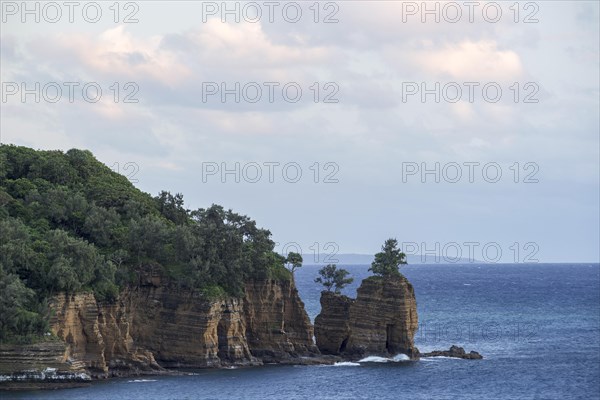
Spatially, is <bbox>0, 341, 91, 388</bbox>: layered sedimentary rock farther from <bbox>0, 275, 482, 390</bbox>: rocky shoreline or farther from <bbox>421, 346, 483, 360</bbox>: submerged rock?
<bbox>421, 346, 483, 360</bbox>: submerged rock

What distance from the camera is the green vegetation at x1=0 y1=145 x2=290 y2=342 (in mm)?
96125

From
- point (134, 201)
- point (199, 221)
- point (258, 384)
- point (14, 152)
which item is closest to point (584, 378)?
point (258, 384)

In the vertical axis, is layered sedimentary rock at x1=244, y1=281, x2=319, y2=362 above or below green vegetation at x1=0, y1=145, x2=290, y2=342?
below

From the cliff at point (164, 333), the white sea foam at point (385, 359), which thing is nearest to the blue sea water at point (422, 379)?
the white sea foam at point (385, 359)

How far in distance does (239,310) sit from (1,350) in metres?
27.9

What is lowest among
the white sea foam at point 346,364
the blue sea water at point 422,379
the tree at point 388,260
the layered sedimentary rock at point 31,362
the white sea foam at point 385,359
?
the blue sea water at point 422,379

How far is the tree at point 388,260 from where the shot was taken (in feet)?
379

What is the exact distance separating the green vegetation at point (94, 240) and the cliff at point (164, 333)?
4.30 ft

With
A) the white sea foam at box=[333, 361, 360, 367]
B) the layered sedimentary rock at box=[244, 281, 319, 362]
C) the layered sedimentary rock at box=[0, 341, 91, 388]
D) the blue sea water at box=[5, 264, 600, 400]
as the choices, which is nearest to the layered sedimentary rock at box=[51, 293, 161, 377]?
the layered sedimentary rock at box=[0, 341, 91, 388]

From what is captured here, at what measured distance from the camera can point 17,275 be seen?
95.4 meters

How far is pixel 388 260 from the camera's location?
11644cm

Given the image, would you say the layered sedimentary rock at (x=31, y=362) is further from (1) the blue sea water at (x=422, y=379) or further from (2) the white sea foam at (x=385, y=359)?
(2) the white sea foam at (x=385, y=359)

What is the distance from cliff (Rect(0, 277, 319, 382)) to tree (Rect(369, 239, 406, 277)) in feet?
30.1

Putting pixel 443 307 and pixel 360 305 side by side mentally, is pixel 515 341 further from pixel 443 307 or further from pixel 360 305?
pixel 443 307
